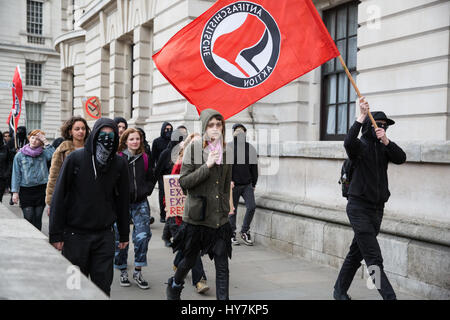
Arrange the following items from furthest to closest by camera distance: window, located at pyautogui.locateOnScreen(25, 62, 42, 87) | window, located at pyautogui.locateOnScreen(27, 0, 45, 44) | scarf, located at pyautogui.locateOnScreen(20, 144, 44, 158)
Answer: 1. window, located at pyautogui.locateOnScreen(27, 0, 45, 44)
2. window, located at pyautogui.locateOnScreen(25, 62, 42, 87)
3. scarf, located at pyautogui.locateOnScreen(20, 144, 44, 158)

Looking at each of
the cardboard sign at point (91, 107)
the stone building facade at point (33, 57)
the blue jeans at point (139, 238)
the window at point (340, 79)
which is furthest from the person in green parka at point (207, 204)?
the stone building facade at point (33, 57)

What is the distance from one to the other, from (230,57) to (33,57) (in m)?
42.0

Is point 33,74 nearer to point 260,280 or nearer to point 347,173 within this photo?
point 260,280

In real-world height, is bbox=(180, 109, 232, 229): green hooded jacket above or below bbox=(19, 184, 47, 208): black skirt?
above

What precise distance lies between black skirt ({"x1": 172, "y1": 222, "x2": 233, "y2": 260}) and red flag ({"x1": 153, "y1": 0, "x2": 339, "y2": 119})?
4.16 ft

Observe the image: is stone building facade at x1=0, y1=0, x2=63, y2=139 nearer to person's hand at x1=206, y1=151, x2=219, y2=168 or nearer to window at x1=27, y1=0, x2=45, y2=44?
window at x1=27, y1=0, x2=45, y2=44

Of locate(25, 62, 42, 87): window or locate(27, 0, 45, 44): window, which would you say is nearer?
locate(25, 62, 42, 87): window

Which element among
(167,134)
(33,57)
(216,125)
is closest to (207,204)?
(216,125)

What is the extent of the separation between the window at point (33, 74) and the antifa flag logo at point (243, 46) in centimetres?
4171


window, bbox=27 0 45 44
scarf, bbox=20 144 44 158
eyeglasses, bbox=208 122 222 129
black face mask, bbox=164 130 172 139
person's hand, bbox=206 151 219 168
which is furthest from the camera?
window, bbox=27 0 45 44

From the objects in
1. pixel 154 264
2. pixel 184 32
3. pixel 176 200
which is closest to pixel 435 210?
pixel 176 200

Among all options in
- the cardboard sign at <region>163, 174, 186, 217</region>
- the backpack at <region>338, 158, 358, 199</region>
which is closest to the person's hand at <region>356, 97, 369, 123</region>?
the backpack at <region>338, 158, 358, 199</region>

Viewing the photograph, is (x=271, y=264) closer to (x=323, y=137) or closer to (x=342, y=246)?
(x=342, y=246)

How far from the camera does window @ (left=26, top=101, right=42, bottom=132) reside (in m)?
42.8
